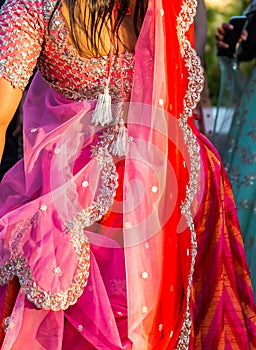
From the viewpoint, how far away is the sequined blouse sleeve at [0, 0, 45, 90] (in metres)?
1.89

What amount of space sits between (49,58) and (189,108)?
370 mm

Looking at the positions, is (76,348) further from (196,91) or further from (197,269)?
(196,91)

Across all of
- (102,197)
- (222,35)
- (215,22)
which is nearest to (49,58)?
→ (102,197)

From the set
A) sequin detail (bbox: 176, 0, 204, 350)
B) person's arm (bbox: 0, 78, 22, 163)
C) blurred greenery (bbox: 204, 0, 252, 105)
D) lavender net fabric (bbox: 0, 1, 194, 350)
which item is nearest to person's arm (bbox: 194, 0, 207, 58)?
sequin detail (bbox: 176, 0, 204, 350)

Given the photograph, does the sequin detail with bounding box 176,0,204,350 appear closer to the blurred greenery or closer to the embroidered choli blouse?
the embroidered choli blouse

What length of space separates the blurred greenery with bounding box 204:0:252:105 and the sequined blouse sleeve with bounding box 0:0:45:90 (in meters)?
5.82

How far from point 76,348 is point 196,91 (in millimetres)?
680

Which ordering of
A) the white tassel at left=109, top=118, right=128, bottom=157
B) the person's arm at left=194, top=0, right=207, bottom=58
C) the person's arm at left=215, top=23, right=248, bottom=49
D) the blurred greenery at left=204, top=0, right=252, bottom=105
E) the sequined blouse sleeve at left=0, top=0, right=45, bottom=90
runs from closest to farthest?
the sequined blouse sleeve at left=0, top=0, right=45, bottom=90
the white tassel at left=109, top=118, right=128, bottom=157
the person's arm at left=194, top=0, right=207, bottom=58
the person's arm at left=215, top=23, right=248, bottom=49
the blurred greenery at left=204, top=0, right=252, bottom=105

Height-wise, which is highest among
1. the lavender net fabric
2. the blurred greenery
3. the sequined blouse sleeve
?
the sequined blouse sleeve

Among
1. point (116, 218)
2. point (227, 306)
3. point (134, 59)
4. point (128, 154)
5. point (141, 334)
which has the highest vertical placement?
point (134, 59)

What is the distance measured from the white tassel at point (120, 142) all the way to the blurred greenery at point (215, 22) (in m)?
5.73

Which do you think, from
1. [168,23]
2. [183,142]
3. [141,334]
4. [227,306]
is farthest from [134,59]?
[227,306]

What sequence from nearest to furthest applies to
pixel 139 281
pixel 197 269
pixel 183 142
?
pixel 139 281 → pixel 183 142 → pixel 197 269

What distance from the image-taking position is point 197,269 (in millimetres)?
2352
